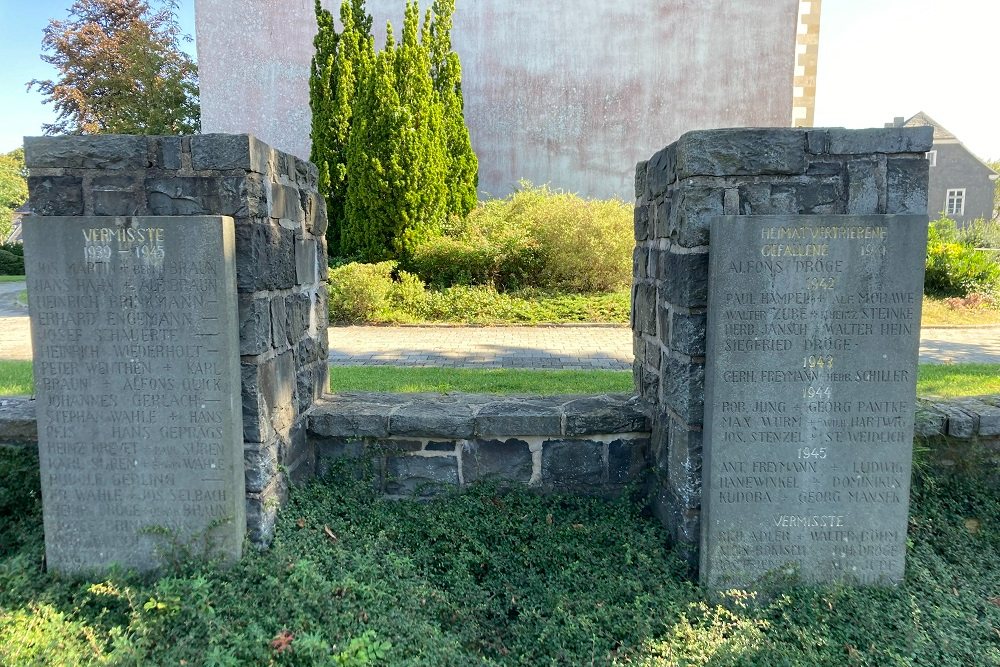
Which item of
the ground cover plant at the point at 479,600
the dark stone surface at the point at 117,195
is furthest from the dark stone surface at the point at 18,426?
the dark stone surface at the point at 117,195

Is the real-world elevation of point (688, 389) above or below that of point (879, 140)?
below

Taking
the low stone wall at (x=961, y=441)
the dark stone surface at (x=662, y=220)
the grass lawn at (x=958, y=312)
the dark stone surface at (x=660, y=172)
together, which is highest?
the dark stone surface at (x=660, y=172)

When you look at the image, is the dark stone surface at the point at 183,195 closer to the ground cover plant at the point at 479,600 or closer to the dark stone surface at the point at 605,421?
the ground cover plant at the point at 479,600

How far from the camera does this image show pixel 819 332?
2.79 meters

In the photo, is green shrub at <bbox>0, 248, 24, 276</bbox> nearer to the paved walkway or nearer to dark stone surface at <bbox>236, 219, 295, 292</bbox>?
the paved walkway

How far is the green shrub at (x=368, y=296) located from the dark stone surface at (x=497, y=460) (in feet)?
21.4

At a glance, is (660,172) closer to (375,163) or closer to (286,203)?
(286,203)

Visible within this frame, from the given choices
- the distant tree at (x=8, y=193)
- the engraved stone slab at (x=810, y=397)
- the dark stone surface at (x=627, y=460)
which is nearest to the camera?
the engraved stone slab at (x=810, y=397)

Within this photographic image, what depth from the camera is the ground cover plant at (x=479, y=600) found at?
2498mm

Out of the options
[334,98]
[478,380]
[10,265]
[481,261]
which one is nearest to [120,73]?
[10,265]

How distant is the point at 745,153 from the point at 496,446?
1.84 meters

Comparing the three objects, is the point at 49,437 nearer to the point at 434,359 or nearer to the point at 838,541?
the point at 838,541

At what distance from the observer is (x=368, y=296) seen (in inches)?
391

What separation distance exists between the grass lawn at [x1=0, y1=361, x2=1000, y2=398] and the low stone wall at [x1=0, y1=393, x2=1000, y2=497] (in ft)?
3.85
